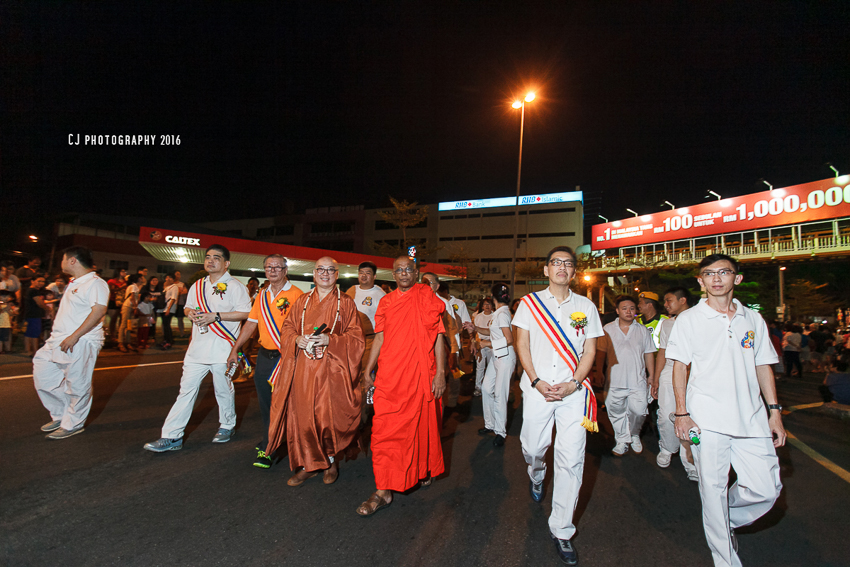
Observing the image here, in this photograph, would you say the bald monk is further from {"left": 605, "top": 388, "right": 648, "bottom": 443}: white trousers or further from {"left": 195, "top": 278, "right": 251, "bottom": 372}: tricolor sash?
{"left": 605, "top": 388, "right": 648, "bottom": 443}: white trousers

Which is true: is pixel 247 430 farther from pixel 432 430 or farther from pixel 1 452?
→ pixel 432 430

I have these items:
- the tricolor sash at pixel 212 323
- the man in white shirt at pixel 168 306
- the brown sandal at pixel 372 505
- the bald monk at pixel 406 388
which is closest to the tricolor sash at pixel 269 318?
the tricolor sash at pixel 212 323

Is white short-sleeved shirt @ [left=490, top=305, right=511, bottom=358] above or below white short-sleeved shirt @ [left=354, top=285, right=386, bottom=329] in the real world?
below

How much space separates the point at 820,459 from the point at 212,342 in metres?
6.99

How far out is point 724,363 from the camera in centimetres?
268

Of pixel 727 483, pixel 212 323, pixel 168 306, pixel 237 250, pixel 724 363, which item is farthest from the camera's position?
pixel 237 250

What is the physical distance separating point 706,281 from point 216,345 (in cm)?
444

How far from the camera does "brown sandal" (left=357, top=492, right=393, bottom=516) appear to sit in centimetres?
309

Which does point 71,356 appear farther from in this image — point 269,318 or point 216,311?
point 269,318

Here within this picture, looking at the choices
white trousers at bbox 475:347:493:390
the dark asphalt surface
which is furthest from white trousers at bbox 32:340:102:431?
white trousers at bbox 475:347:493:390

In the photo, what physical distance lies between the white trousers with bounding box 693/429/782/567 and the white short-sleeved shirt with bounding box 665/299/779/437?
0.29 ft

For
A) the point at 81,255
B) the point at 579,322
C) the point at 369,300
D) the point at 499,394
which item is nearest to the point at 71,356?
the point at 81,255

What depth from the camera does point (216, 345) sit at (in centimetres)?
440

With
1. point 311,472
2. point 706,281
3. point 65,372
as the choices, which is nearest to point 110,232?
point 65,372
